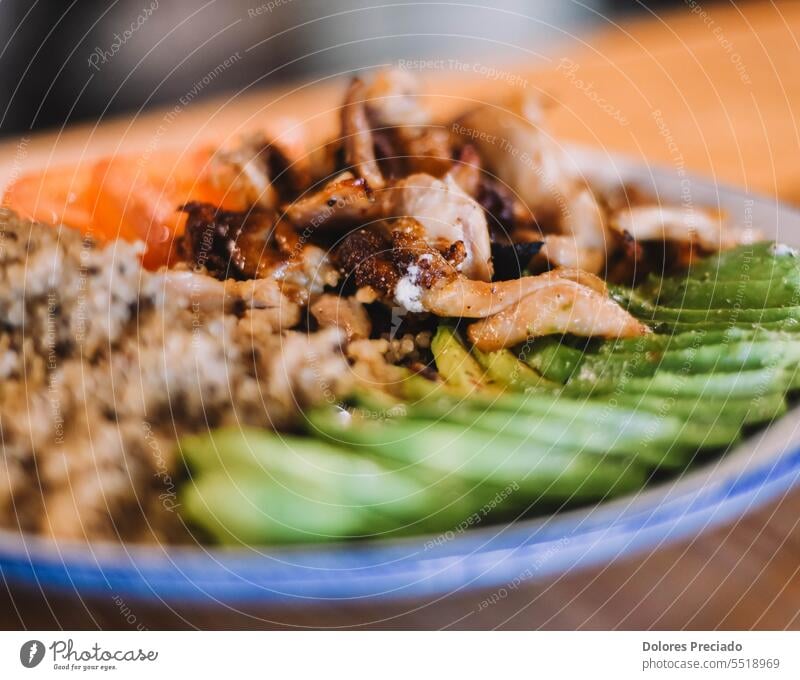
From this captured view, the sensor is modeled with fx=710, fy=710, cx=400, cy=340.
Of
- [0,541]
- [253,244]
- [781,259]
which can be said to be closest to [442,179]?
[253,244]

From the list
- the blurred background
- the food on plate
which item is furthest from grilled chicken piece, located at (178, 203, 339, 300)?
the blurred background

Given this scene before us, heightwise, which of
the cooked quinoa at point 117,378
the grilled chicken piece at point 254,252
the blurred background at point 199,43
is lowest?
the cooked quinoa at point 117,378

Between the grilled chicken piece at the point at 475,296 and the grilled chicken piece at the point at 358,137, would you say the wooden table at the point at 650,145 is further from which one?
the grilled chicken piece at the point at 475,296

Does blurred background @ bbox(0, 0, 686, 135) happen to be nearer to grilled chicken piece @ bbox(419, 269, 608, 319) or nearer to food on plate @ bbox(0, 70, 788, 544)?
food on plate @ bbox(0, 70, 788, 544)

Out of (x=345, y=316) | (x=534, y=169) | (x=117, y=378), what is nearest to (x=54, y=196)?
(x=117, y=378)

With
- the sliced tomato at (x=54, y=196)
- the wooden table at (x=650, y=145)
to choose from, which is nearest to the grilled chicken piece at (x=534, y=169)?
the wooden table at (x=650, y=145)

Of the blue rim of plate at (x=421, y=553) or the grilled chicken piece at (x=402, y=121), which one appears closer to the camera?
the blue rim of plate at (x=421, y=553)

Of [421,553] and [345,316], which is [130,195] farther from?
[421,553]
